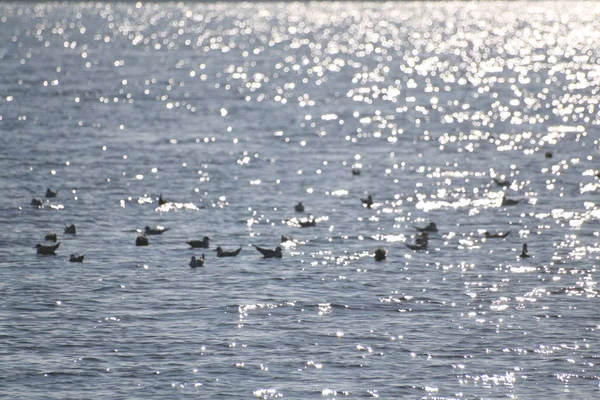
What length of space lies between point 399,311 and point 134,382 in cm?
1009

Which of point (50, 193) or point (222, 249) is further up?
point (50, 193)

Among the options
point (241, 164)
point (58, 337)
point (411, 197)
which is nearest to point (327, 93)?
point (241, 164)

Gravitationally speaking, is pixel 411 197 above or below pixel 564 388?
above

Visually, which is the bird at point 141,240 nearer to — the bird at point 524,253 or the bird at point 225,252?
the bird at point 225,252

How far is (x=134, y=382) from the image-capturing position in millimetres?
31312

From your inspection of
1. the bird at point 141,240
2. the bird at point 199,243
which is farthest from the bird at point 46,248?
the bird at point 199,243

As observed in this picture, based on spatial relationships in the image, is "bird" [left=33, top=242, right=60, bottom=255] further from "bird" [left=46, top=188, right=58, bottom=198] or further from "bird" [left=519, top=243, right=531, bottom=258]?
"bird" [left=519, top=243, right=531, bottom=258]

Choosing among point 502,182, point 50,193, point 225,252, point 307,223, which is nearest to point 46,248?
point 225,252

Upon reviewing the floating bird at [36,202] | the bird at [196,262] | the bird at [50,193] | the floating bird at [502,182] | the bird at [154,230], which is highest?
the floating bird at [502,182]

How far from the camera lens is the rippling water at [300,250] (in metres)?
32.5

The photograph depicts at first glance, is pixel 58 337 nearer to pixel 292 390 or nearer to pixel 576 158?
pixel 292 390

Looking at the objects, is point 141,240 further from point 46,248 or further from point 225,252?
point 46,248

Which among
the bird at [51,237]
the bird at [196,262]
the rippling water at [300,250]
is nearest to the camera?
the rippling water at [300,250]

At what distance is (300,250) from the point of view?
47.1m
